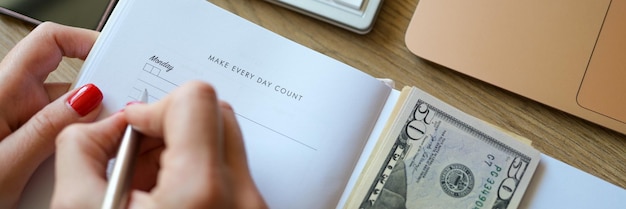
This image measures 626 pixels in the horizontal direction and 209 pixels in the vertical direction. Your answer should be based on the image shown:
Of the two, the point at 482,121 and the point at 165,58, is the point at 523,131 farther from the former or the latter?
the point at 165,58

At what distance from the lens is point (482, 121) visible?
0.53m

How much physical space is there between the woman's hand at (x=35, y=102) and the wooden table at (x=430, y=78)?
0.13 ft

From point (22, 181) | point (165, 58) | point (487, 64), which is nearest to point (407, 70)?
point (487, 64)

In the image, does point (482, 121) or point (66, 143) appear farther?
point (482, 121)

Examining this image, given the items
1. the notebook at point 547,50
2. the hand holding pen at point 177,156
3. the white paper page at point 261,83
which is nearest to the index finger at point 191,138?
the hand holding pen at point 177,156

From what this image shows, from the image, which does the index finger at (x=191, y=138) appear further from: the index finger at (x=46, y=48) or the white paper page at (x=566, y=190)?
the white paper page at (x=566, y=190)

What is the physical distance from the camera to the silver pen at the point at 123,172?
37 centimetres

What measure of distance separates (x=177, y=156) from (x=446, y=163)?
0.89 feet

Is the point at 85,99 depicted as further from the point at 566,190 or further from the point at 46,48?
the point at 566,190

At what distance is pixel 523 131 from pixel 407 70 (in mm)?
124

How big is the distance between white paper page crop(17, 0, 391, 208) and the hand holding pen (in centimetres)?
10

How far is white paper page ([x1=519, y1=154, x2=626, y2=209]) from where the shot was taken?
1.70ft

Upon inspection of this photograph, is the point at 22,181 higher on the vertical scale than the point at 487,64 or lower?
lower

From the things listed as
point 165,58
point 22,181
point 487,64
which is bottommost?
point 22,181
